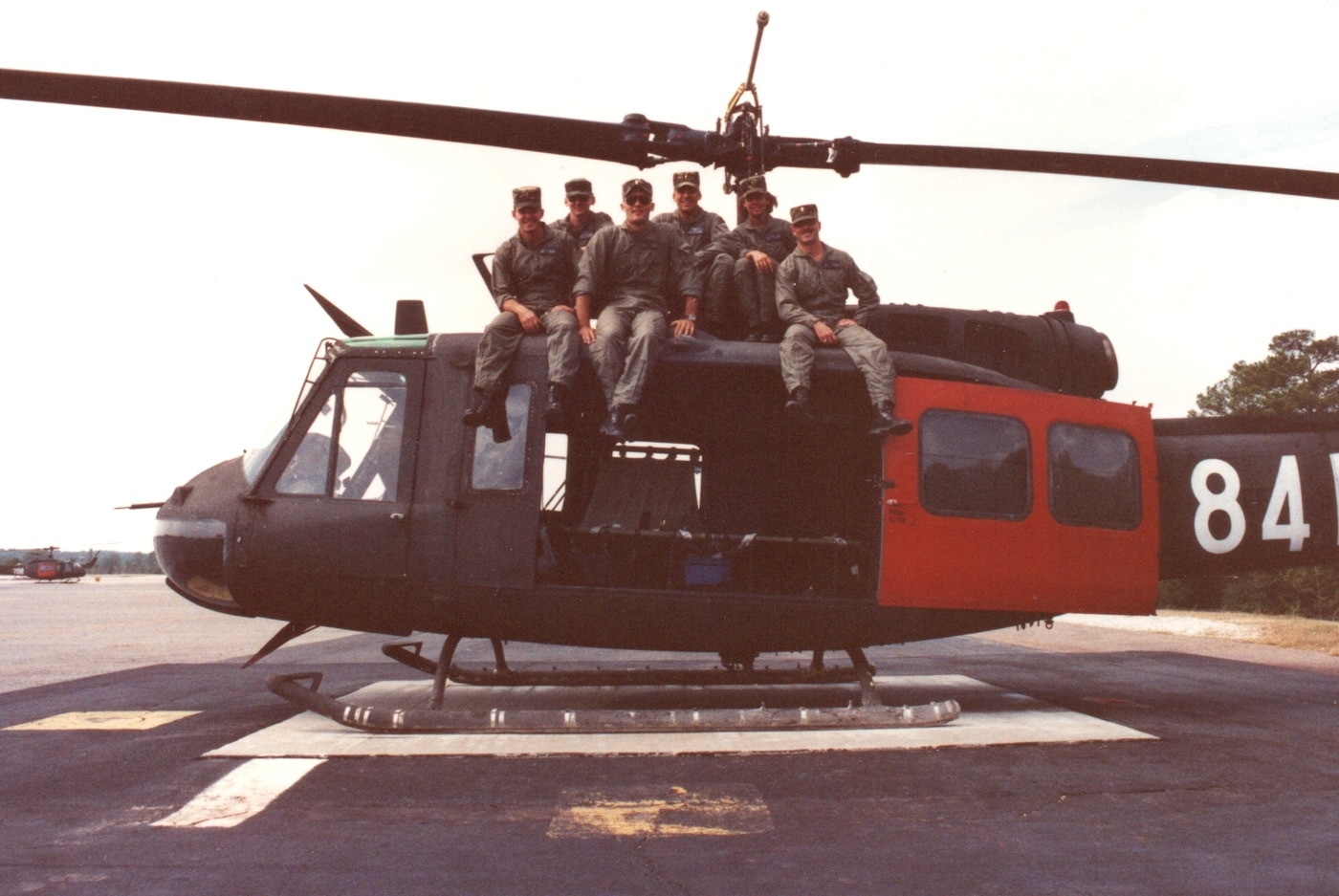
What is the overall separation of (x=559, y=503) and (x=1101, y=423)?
4863 mm

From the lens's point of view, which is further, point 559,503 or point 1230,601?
point 1230,601

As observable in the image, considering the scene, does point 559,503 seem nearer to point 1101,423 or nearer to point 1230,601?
point 1101,423

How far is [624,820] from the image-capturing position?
5117 millimetres

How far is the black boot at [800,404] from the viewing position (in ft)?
24.6

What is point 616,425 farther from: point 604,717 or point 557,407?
point 604,717

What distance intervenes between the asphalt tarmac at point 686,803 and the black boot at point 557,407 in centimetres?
236

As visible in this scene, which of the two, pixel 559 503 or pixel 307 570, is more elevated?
pixel 559 503

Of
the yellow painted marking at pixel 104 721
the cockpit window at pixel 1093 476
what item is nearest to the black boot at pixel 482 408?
the yellow painted marking at pixel 104 721

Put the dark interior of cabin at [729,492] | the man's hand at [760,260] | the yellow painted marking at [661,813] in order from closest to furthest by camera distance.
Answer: the yellow painted marking at [661,813], the man's hand at [760,260], the dark interior of cabin at [729,492]

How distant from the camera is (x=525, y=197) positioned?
792cm

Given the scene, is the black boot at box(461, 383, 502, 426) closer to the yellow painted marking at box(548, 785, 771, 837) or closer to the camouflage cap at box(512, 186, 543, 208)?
the camouflage cap at box(512, 186, 543, 208)

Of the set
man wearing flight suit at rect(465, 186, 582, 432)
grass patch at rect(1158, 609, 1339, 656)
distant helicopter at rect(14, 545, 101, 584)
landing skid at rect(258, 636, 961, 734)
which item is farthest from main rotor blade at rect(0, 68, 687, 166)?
distant helicopter at rect(14, 545, 101, 584)

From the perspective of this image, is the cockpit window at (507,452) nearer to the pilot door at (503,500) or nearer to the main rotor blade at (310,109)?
the pilot door at (503,500)

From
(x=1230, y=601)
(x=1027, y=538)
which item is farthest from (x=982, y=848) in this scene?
(x=1230, y=601)
